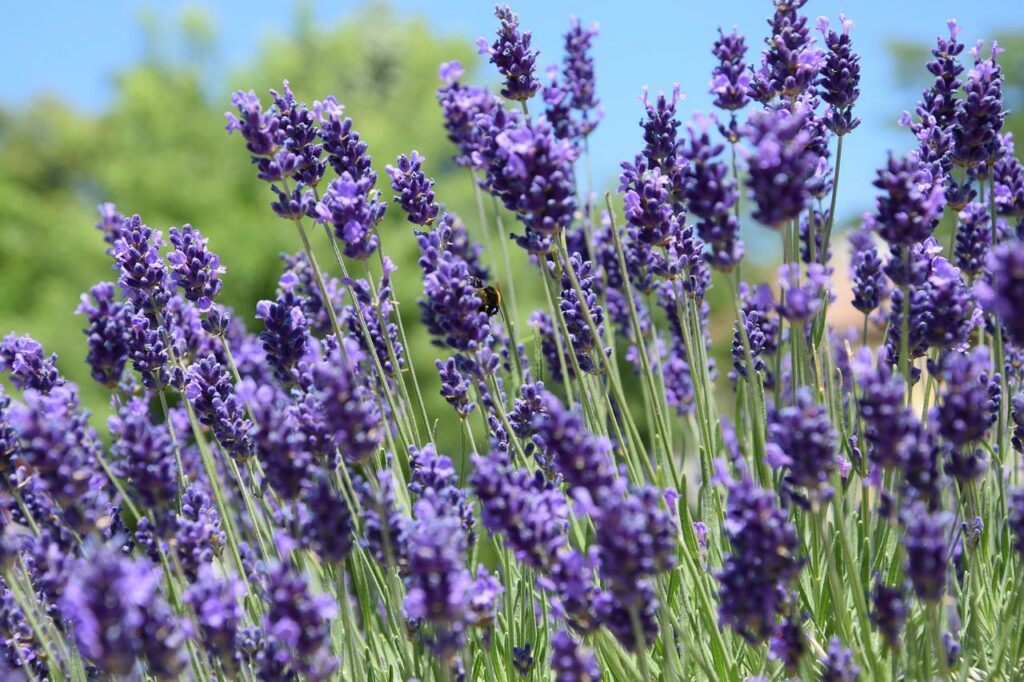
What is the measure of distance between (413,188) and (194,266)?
0.62 meters

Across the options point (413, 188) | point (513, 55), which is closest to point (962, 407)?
point (413, 188)

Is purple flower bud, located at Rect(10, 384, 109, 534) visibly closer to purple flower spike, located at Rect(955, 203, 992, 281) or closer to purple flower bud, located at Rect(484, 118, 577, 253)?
purple flower bud, located at Rect(484, 118, 577, 253)

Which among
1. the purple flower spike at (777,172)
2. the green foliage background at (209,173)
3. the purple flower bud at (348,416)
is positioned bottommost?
the purple flower bud at (348,416)

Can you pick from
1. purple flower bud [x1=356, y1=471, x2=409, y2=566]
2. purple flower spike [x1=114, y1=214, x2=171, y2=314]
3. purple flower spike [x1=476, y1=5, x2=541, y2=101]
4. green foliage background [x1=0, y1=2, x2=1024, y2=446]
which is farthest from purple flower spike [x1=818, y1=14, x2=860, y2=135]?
green foliage background [x1=0, y1=2, x2=1024, y2=446]

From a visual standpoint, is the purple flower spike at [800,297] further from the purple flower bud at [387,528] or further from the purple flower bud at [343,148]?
the purple flower bud at [343,148]

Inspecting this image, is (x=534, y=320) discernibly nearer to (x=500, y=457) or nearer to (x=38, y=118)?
(x=500, y=457)

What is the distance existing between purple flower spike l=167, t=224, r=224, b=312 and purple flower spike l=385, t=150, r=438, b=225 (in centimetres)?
53

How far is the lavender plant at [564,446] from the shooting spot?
5.05 ft

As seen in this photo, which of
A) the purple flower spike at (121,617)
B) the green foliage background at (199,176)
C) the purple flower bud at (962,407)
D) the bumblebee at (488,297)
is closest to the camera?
the purple flower spike at (121,617)

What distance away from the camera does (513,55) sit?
2.67m

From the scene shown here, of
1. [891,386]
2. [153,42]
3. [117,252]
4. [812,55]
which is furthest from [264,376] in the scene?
[153,42]

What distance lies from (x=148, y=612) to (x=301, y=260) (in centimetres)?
207

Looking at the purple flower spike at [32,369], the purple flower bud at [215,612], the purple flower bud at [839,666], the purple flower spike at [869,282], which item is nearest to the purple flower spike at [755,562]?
the purple flower bud at [839,666]

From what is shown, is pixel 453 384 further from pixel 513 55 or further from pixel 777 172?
pixel 777 172
